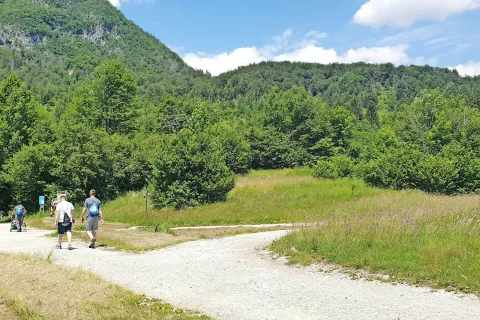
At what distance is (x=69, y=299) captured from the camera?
823 cm

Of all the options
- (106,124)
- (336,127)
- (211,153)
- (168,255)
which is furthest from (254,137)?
(168,255)

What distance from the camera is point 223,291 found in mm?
8953

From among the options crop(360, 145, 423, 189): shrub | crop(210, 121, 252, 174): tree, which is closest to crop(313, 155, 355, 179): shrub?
crop(360, 145, 423, 189): shrub

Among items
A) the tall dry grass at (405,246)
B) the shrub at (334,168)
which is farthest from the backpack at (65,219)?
the shrub at (334,168)

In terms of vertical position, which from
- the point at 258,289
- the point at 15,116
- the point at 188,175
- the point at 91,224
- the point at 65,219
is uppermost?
the point at 15,116

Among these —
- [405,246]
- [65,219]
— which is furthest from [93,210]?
[405,246]

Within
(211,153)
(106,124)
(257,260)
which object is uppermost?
(106,124)

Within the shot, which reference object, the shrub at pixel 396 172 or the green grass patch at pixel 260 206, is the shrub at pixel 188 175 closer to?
the green grass patch at pixel 260 206

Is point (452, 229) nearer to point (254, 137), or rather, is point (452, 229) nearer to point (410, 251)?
point (410, 251)

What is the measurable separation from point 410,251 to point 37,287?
29.1 feet

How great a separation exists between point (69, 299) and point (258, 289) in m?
3.85

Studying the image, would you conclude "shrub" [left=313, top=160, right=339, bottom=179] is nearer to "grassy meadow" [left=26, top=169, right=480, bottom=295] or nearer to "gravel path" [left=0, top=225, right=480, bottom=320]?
"grassy meadow" [left=26, top=169, right=480, bottom=295]

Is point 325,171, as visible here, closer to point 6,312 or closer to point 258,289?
point 258,289

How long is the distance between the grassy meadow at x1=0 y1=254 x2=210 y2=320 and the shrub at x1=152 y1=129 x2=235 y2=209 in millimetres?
20164
